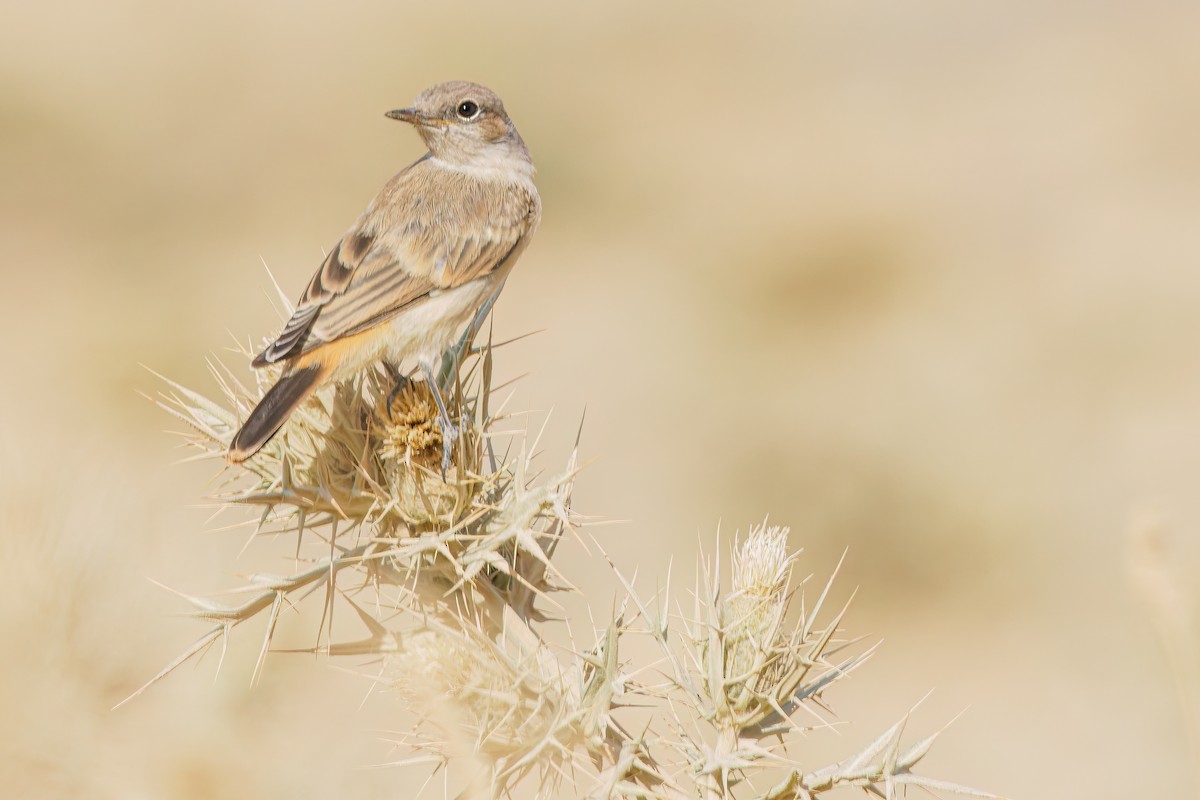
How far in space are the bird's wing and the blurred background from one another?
0.80 meters

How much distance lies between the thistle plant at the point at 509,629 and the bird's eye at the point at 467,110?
6.83 ft

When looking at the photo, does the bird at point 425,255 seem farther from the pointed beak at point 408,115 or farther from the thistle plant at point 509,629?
the thistle plant at point 509,629

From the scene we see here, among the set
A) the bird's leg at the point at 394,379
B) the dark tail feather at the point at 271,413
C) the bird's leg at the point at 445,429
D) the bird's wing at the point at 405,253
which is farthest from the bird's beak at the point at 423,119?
the bird's leg at the point at 445,429

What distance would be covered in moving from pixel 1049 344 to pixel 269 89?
12776 mm

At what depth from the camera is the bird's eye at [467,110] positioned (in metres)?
4.73

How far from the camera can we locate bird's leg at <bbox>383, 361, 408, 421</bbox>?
300 centimetres

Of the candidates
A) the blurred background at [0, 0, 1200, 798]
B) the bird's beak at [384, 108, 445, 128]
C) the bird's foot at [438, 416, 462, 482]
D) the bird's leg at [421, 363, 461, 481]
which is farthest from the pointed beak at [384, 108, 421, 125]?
the bird's foot at [438, 416, 462, 482]

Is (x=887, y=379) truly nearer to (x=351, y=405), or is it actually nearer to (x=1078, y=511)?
(x=1078, y=511)

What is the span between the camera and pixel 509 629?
2.60 metres

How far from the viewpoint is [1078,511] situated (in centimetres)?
1027

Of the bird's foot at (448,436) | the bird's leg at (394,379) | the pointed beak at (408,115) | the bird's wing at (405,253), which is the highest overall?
the pointed beak at (408,115)

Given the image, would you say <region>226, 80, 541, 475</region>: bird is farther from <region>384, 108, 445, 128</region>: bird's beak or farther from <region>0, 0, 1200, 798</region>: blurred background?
<region>0, 0, 1200, 798</region>: blurred background

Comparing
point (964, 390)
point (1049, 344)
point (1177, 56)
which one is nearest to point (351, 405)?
point (964, 390)

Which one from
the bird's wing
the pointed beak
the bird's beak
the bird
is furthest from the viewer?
the bird's beak
